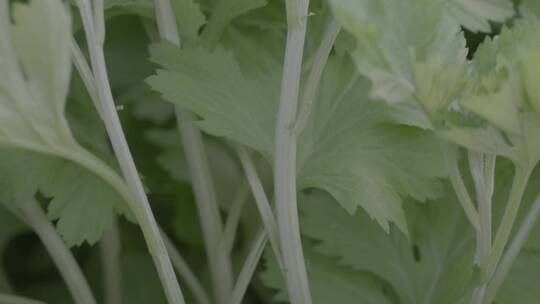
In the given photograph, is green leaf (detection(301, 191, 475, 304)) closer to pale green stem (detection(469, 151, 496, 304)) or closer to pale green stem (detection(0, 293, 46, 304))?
pale green stem (detection(469, 151, 496, 304))

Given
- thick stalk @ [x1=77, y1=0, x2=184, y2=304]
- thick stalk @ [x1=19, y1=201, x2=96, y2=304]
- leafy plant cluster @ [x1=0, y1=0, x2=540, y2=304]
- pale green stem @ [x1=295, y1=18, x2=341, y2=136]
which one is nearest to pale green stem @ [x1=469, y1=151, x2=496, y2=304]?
leafy plant cluster @ [x1=0, y1=0, x2=540, y2=304]

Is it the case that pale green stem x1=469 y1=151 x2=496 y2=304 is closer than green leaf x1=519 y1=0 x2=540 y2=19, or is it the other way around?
pale green stem x1=469 y1=151 x2=496 y2=304

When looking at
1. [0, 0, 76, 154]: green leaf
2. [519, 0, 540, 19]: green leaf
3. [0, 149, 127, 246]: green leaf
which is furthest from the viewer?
[519, 0, 540, 19]: green leaf

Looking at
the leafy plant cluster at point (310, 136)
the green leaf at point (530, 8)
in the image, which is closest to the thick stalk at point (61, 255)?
the leafy plant cluster at point (310, 136)

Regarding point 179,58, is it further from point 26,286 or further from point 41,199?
point 26,286

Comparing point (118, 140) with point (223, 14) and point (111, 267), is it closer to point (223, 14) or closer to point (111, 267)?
point (223, 14)

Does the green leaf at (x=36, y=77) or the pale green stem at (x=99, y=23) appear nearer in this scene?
the green leaf at (x=36, y=77)

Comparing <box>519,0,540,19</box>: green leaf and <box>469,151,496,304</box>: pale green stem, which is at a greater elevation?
<box>519,0,540,19</box>: green leaf

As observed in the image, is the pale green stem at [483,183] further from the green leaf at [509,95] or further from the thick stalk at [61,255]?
the thick stalk at [61,255]
